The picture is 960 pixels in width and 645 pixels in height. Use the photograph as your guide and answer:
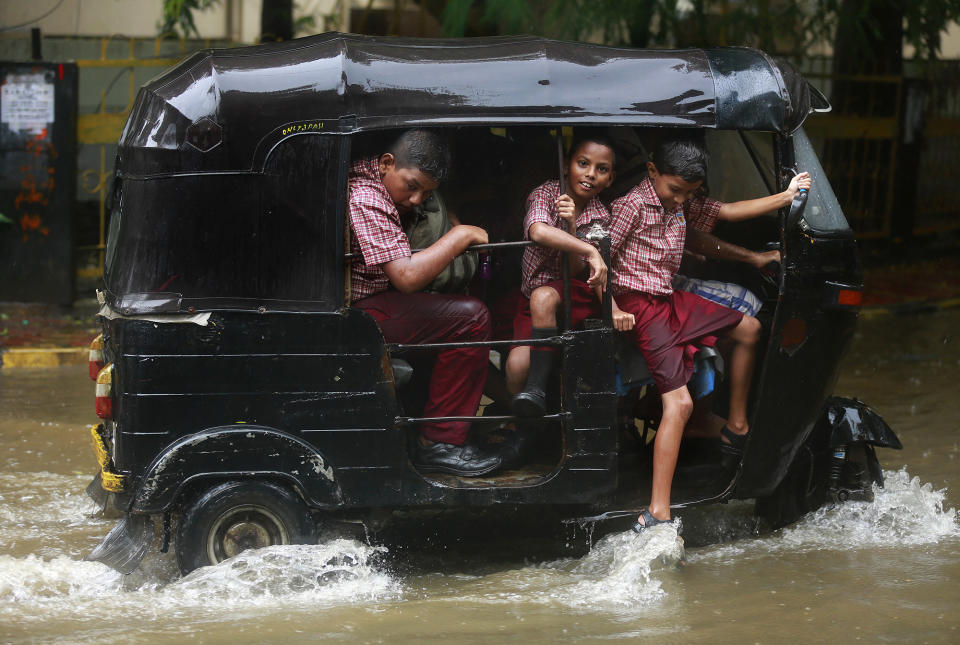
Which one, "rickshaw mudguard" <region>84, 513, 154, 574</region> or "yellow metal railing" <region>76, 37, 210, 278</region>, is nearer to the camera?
"rickshaw mudguard" <region>84, 513, 154, 574</region>

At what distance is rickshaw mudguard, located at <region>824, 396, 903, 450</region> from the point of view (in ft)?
16.3

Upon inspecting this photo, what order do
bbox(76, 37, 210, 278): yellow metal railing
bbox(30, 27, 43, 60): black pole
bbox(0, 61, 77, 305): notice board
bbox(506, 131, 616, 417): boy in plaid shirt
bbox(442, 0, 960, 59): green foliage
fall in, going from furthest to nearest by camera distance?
bbox(76, 37, 210, 278): yellow metal railing < bbox(30, 27, 43, 60): black pole < bbox(0, 61, 77, 305): notice board < bbox(442, 0, 960, 59): green foliage < bbox(506, 131, 616, 417): boy in plaid shirt

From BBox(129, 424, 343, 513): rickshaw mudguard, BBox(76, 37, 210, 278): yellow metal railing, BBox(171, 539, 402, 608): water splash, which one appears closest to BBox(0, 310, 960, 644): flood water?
BBox(171, 539, 402, 608): water splash

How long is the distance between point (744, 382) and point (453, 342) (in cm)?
124

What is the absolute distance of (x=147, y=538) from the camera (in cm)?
435

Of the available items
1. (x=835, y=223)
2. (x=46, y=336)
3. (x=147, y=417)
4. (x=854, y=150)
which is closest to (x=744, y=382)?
(x=835, y=223)

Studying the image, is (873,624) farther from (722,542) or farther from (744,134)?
(744,134)

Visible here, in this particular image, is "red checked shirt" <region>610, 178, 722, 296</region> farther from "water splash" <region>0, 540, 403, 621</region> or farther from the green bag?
"water splash" <region>0, 540, 403, 621</region>

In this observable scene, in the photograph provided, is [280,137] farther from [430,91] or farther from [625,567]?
[625,567]

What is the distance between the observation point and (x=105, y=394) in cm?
439

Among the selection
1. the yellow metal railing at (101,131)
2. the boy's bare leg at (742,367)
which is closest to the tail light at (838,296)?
the boy's bare leg at (742,367)

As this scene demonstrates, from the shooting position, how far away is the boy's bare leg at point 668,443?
184 inches

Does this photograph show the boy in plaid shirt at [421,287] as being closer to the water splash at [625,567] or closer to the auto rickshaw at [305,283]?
the auto rickshaw at [305,283]

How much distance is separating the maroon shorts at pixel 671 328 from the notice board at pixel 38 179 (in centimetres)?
675
